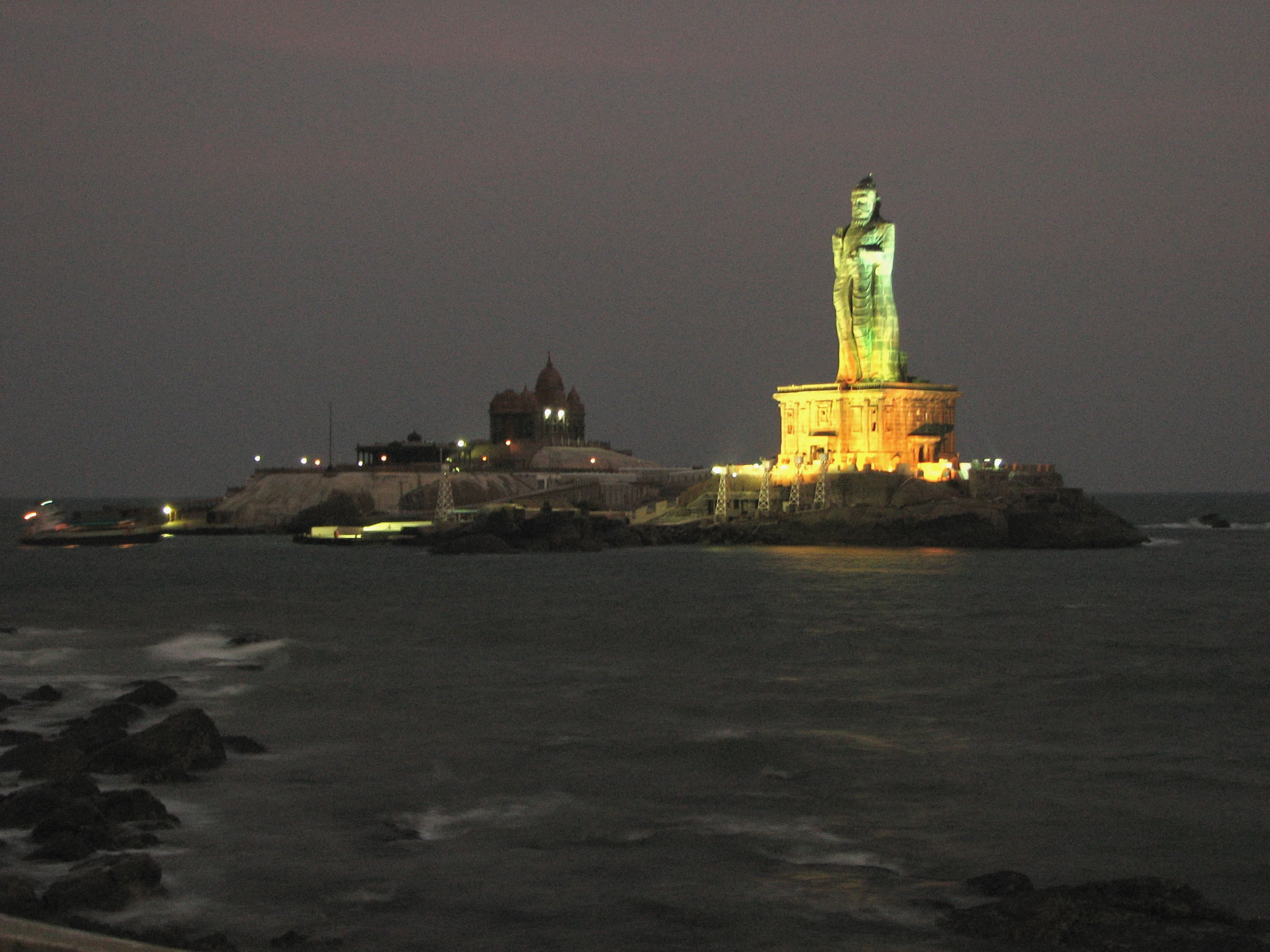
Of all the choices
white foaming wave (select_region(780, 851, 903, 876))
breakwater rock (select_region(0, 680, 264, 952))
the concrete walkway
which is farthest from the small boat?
the concrete walkway

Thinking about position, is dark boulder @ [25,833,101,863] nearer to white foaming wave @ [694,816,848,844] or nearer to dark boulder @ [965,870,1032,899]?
white foaming wave @ [694,816,848,844]

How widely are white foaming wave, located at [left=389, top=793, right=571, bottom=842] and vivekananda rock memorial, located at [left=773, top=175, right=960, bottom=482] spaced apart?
2944 inches

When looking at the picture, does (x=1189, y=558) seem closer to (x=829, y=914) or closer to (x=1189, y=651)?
(x=1189, y=651)

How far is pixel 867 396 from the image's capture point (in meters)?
99.8

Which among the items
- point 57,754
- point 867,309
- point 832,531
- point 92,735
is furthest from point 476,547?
point 57,754

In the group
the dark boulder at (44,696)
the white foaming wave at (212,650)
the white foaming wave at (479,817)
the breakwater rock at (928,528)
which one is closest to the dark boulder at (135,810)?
the white foaming wave at (479,817)

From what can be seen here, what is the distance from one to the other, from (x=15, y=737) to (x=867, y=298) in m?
83.9

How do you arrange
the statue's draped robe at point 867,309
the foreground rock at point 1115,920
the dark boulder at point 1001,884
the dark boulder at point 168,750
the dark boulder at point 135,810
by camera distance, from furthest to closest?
the statue's draped robe at point 867,309
the dark boulder at point 168,750
the dark boulder at point 135,810
the dark boulder at point 1001,884
the foreground rock at point 1115,920

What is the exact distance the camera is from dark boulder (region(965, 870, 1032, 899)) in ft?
56.6

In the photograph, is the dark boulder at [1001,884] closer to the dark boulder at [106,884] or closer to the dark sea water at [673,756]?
the dark sea water at [673,756]

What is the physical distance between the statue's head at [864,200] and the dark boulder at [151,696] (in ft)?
266

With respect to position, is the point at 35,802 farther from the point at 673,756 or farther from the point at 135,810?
the point at 673,756

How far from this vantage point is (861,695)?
33000mm

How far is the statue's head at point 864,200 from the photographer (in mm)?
104000
